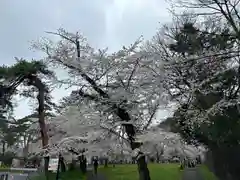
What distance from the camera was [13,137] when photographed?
5744 centimetres

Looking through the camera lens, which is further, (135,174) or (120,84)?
(135,174)

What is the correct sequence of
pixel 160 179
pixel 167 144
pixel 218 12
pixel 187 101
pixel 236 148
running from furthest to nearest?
pixel 160 179 < pixel 187 101 < pixel 236 148 < pixel 167 144 < pixel 218 12

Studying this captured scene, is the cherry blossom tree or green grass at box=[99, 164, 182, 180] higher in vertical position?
the cherry blossom tree

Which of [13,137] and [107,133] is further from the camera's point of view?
[13,137]

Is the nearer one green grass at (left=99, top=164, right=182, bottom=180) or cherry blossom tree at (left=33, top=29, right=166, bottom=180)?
cherry blossom tree at (left=33, top=29, right=166, bottom=180)

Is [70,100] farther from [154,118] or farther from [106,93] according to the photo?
[154,118]

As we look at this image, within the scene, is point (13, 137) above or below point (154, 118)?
above

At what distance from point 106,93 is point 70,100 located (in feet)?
8.21

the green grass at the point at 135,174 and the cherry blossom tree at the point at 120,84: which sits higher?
the cherry blossom tree at the point at 120,84

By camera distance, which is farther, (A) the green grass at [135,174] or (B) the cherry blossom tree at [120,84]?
(A) the green grass at [135,174]

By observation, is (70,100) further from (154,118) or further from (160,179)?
(160,179)

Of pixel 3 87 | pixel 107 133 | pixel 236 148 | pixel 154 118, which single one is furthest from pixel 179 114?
pixel 3 87

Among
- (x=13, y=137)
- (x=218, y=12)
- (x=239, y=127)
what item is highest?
(x=13, y=137)

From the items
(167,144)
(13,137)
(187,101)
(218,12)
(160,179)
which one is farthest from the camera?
(13,137)
